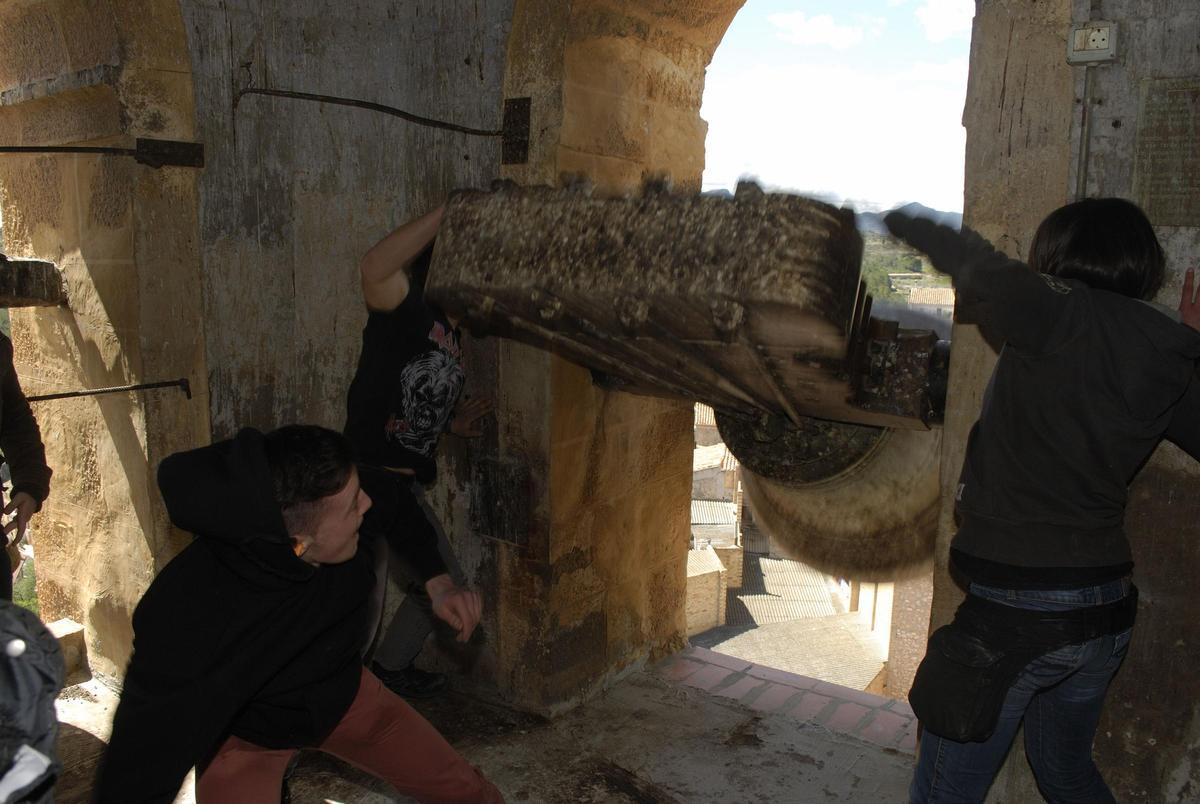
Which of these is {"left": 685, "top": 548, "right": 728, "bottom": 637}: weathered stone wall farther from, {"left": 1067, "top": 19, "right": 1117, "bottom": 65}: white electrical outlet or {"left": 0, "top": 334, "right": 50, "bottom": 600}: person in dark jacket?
{"left": 1067, "top": 19, "right": 1117, "bottom": 65}: white electrical outlet

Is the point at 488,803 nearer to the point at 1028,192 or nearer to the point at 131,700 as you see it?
the point at 131,700

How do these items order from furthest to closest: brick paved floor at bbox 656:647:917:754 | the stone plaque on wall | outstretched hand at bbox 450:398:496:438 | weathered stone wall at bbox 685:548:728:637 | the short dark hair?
weathered stone wall at bbox 685:548:728:637 < brick paved floor at bbox 656:647:917:754 < outstretched hand at bbox 450:398:496:438 < the stone plaque on wall < the short dark hair

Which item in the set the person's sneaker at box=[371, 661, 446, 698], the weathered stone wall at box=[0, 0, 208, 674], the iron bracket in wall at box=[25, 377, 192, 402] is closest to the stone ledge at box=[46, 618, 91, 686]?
the weathered stone wall at box=[0, 0, 208, 674]

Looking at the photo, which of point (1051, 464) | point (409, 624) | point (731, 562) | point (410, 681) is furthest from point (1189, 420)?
point (731, 562)

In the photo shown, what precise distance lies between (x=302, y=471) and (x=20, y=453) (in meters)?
1.63

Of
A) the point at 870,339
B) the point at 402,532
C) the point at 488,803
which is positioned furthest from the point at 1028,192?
the point at 488,803

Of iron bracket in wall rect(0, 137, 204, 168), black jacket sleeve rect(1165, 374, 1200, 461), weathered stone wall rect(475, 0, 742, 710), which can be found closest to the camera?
black jacket sleeve rect(1165, 374, 1200, 461)

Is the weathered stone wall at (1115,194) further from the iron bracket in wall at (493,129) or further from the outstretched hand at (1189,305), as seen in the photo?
the iron bracket in wall at (493,129)

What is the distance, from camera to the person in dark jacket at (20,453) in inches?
106

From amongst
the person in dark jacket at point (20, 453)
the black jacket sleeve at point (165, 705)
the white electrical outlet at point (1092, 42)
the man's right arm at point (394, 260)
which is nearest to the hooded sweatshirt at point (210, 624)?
the black jacket sleeve at point (165, 705)

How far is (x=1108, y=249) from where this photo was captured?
1.74m

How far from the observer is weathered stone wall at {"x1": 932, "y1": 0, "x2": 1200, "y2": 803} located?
2141 millimetres

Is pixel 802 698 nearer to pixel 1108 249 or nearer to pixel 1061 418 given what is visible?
pixel 1061 418

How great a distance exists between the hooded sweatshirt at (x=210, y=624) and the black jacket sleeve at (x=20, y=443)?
1412 millimetres
